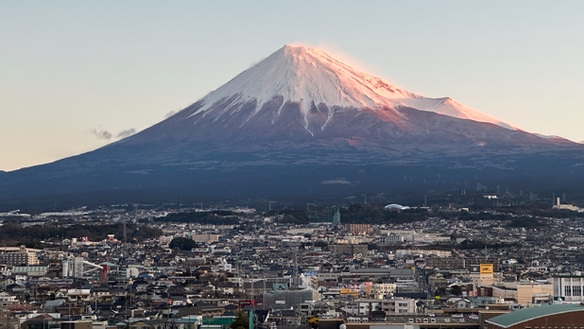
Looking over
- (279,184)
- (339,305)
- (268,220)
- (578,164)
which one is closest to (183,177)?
(279,184)

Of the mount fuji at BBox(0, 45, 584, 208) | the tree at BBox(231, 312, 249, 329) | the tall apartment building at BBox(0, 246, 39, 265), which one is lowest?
the tree at BBox(231, 312, 249, 329)

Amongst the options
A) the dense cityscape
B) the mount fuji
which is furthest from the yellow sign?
the mount fuji

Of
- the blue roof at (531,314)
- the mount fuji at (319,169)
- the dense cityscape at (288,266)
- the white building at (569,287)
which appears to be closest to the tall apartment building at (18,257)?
the dense cityscape at (288,266)

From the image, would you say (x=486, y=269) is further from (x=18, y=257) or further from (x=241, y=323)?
(x=241, y=323)

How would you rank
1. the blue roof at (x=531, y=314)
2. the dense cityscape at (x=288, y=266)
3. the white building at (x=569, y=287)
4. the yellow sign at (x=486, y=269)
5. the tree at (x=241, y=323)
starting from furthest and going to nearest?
the yellow sign at (x=486, y=269)
the white building at (x=569, y=287)
the dense cityscape at (x=288, y=266)
the tree at (x=241, y=323)
the blue roof at (x=531, y=314)

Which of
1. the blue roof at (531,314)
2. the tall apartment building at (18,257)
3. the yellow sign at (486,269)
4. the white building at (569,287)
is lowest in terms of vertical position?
the blue roof at (531,314)

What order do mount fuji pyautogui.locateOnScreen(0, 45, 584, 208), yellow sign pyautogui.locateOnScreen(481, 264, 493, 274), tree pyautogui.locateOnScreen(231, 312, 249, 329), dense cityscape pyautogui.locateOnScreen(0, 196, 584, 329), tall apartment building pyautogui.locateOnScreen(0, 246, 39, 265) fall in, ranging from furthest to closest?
mount fuji pyautogui.locateOnScreen(0, 45, 584, 208) < tall apartment building pyautogui.locateOnScreen(0, 246, 39, 265) < yellow sign pyautogui.locateOnScreen(481, 264, 493, 274) < dense cityscape pyautogui.locateOnScreen(0, 196, 584, 329) < tree pyautogui.locateOnScreen(231, 312, 249, 329)

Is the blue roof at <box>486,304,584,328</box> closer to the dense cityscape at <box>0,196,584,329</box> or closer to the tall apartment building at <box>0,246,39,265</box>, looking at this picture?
the dense cityscape at <box>0,196,584,329</box>

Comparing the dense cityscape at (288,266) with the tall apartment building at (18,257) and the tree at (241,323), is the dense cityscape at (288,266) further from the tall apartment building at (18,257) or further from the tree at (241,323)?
the tall apartment building at (18,257)

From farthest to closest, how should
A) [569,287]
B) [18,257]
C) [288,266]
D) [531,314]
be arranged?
[18,257]
[288,266]
[569,287]
[531,314]

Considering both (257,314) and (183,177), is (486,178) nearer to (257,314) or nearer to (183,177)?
(183,177)

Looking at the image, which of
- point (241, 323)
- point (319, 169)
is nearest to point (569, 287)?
point (241, 323)
